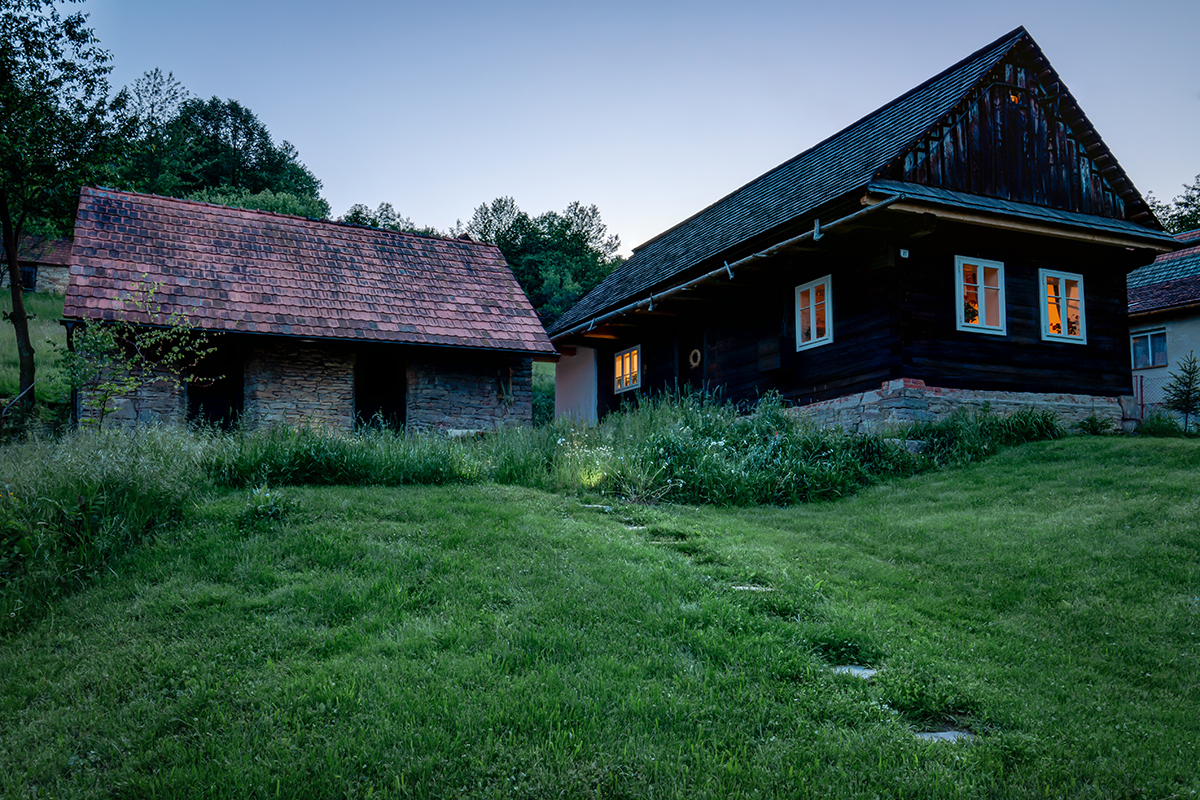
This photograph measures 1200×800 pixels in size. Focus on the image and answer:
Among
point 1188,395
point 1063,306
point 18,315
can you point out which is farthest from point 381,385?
point 1188,395

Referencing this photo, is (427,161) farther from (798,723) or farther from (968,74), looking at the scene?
(798,723)

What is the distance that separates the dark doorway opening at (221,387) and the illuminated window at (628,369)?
9891 millimetres

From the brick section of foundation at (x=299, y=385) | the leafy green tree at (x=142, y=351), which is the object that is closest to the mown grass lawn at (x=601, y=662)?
the leafy green tree at (x=142, y=351)

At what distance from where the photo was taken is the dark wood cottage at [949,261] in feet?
42.1

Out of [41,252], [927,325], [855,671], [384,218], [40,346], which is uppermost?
[384,218]

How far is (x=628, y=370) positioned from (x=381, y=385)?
6.96 m

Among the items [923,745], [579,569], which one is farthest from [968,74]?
[923,745]

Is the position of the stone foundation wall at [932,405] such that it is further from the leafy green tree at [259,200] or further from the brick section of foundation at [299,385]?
the leafy green tree at [259,200]

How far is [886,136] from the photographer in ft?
47.1

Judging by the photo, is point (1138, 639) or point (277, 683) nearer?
point (277, 683)

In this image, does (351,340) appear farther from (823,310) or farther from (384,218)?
(384,218)

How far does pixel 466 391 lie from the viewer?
56.9 feet

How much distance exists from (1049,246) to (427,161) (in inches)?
492

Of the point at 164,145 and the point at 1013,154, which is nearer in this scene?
the point at 1013,154
